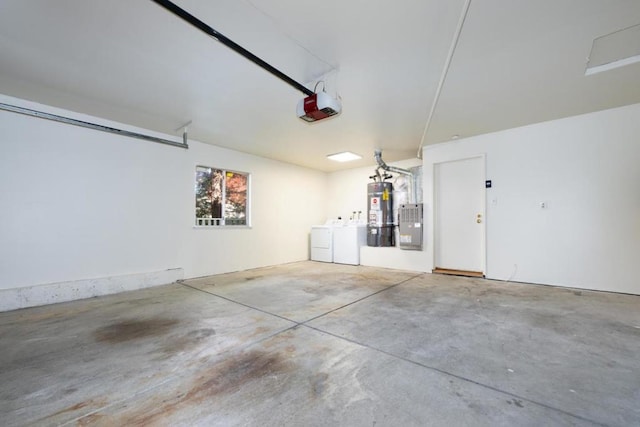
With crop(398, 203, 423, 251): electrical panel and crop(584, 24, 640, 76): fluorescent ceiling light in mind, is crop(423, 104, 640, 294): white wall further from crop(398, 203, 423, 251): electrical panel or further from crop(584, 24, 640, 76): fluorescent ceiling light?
crop(584, 24, 640, 76): fluorescent ceiling light

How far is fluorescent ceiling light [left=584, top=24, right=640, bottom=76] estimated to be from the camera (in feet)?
7.42

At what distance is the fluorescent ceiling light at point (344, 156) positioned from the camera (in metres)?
5.91

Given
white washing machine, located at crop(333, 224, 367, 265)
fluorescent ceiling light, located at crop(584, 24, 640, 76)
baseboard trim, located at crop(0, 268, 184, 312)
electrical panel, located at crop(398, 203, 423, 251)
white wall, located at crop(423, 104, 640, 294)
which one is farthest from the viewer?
white washing machine, located at crop(333, 224, 367, 265)

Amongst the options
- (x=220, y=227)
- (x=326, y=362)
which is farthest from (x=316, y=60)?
(x=220, y=227)

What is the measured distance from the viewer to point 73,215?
11.9 feet

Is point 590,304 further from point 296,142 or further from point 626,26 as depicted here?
point 296,142

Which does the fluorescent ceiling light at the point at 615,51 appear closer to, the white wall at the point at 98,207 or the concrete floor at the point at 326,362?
the concrete floor at the point at 326,362

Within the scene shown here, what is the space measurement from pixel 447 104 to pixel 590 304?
120 inches

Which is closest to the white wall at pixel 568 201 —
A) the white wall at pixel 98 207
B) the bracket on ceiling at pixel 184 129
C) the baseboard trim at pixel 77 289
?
the white wall at pixel 98 207

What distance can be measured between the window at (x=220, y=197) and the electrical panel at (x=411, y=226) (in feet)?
11.2

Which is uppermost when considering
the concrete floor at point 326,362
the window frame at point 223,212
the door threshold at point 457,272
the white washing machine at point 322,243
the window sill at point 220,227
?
the window frame at point 223,212

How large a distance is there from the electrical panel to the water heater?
0.43m

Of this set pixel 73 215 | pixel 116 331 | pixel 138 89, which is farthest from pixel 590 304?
pixel 73 215

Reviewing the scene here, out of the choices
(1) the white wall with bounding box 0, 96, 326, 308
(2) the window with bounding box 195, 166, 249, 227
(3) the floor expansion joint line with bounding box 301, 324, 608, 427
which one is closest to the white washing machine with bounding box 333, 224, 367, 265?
(1) the white wall with bounding box 0, 96, 326, 308
